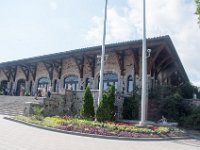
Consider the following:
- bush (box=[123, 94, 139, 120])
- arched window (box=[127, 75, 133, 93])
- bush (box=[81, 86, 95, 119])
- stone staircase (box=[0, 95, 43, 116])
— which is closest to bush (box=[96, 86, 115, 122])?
bush (box=[81, 86, 95, 119])

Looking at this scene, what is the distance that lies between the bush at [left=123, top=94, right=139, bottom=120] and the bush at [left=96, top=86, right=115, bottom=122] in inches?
100

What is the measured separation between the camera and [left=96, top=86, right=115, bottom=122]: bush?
18.0 m

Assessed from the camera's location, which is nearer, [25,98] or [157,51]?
[157,51]

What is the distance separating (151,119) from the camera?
21.4m

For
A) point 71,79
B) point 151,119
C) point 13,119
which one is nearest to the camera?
point 13,119

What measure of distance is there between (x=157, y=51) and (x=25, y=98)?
473 inches

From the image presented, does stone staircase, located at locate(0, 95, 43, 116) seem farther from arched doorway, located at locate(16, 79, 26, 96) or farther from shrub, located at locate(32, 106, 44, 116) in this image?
arched doorway, located at locate(16, 79, 26, 96)

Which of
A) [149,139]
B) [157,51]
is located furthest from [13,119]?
[157,51]

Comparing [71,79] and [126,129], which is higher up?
[71,79]

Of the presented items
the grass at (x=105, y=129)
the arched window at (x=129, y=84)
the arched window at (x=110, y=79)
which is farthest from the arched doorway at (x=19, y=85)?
the grass at (x=105, y=129)

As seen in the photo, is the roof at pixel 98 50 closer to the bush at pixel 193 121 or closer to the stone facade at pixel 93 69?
the stone facade at pixel 93 69

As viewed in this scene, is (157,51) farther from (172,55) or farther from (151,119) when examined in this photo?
(151,119)

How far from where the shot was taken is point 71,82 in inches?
1158

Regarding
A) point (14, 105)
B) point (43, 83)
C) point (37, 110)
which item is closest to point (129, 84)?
point (37, 110)
